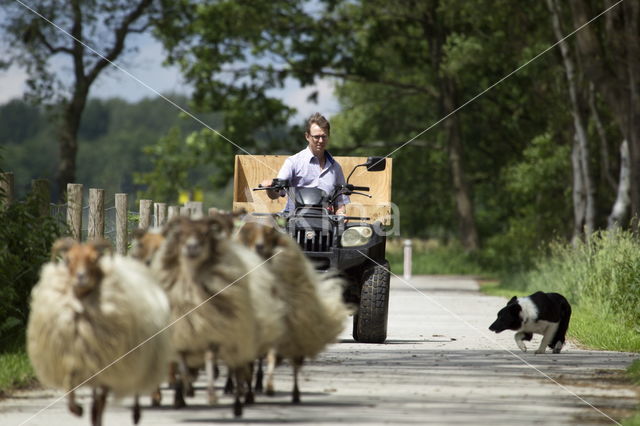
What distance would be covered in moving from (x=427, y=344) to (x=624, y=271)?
4.66 m

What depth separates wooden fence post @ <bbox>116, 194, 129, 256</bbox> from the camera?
Result: 16.9 meters

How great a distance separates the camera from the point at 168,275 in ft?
27.7

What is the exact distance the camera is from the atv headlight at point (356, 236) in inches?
553

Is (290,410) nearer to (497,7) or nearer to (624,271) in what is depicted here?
(624,271)

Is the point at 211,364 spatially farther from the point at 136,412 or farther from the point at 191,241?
the point at 191,241

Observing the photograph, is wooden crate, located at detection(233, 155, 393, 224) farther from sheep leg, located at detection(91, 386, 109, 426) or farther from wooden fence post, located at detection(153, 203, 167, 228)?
sheep leg, located at detection(91, 386, 109, 426)

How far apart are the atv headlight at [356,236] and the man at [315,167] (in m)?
0.23

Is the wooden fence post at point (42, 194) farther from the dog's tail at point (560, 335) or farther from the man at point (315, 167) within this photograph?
the dog's tail at point (560, 335)

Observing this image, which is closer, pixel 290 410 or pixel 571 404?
pixel 290 410

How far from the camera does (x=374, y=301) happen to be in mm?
14117

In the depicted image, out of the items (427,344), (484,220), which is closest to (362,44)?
(484,220)

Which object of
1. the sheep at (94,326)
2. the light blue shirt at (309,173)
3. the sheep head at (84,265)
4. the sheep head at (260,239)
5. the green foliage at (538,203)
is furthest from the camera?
the green foliage at (538,203)

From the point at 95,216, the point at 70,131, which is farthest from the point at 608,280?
the point at 70,131

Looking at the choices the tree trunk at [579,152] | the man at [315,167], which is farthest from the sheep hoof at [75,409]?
the tree trunk at [579,152]
